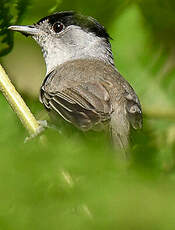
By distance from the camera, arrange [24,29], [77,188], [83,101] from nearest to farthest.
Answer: [77,188] → [24,29] → [83,101]

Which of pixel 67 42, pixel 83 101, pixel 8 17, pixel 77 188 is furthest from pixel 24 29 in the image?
pixel 67 42

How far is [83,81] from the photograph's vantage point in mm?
1944

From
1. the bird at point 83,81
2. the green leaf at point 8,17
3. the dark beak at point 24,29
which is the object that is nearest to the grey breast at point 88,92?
the bird at point 83,81

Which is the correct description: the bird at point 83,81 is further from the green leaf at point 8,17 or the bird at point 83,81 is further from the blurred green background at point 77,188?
the blurred green background at point 77,188

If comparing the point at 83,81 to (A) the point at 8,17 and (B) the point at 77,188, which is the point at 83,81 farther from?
(B) the point at 77,188

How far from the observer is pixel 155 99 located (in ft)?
4.86

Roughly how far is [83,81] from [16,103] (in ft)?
4.05

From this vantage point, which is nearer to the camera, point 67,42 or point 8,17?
point 8,17

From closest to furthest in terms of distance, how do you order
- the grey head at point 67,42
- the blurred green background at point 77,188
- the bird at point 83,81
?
the blurred green background at point 77,188
the bird at point 83,81
the grey head at point 67,42

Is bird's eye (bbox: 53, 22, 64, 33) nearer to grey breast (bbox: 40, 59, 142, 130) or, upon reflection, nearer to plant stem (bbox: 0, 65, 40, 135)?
grey breast (bbox: 40, 59, 142, 130)

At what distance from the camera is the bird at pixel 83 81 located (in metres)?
1.48

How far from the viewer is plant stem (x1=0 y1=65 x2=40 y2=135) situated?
2.10 feet

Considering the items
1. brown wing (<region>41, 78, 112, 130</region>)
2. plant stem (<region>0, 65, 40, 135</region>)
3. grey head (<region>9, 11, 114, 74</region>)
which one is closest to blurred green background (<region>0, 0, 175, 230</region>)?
plant stem (<region>0, 65, 40, 135</region>)

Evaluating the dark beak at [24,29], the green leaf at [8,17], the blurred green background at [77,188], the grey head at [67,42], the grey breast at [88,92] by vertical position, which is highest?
the blurred green background at [77,188]
